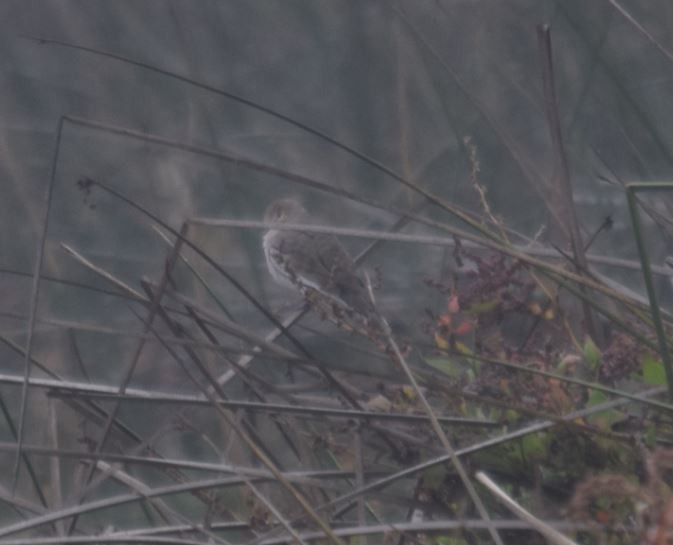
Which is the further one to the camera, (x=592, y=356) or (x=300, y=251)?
(x=300, y=251)

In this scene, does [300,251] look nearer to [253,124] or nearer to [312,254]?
[312,254]

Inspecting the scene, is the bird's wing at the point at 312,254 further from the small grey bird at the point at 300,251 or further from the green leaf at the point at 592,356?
the green leaf at the point at 592,356

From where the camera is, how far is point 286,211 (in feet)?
13.5

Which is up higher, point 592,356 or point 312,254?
point 592,356

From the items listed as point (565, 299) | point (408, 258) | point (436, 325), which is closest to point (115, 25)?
point (408, 258)

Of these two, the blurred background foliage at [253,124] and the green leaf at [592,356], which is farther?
the blurred background foliage at [253,124]

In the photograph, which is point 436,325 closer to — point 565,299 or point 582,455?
point 582,455

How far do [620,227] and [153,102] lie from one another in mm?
1543

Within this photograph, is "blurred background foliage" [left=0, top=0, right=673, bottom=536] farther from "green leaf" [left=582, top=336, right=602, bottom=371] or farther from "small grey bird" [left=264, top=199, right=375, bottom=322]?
"green leaf" [left=582, top=336, right=602, bottom=371]

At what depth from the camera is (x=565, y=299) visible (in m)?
2.17

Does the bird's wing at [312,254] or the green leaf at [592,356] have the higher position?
the green leaf at [592,356]

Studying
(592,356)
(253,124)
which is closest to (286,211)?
(253,124)

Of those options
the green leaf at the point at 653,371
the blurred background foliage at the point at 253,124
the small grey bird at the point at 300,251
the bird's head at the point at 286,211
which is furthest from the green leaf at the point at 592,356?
the bird's head at the point at 286,211

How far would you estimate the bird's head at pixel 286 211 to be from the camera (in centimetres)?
411
